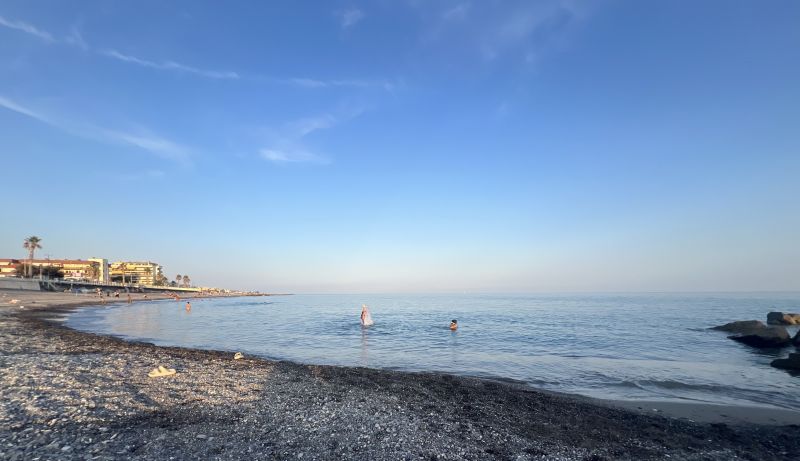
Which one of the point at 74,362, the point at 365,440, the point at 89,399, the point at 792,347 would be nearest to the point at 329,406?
the point at 365,440

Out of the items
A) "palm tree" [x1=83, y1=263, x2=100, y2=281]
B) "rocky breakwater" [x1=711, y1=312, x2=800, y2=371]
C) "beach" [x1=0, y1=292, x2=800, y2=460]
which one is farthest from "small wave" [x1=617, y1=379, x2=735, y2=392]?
"palm tree" [x1=83, y1=263, x2=100, y2=281]

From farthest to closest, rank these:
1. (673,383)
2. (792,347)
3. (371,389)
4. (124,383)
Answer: (792,347) < (673,383) < (371,389) < (124,383)

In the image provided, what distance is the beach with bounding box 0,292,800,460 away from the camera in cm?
816

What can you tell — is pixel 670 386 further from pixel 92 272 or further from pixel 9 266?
pixel 9 266

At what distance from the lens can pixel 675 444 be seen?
9.62 m

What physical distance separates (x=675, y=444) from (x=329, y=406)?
8.47 m

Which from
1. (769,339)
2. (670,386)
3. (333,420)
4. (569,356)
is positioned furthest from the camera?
(769,339)

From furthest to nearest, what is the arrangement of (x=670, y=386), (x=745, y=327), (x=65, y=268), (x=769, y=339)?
1. (x=65, y=268)
2. (x=745, y=327)
3. (x=769, y=339)
4. (x=670, y=386)

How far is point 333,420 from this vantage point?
1005 cm

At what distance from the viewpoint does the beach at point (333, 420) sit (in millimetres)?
8164

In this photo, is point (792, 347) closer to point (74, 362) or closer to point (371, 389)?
point (371, 389)

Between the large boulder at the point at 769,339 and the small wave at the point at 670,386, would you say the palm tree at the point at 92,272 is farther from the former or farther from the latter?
the large boulder at the point at 769,339

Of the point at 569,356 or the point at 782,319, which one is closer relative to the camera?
the point at 569,356

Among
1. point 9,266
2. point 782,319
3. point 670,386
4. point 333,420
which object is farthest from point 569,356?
point 9,266
